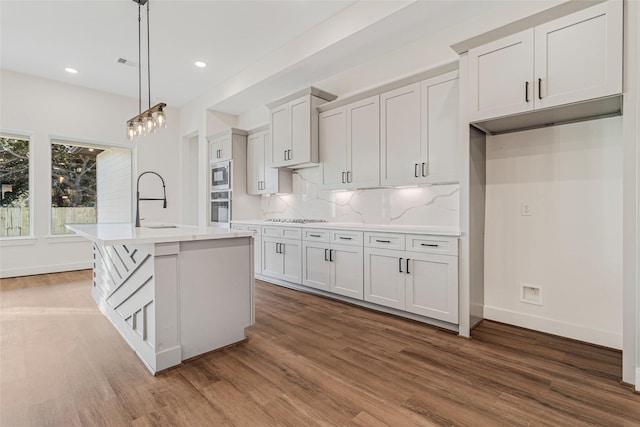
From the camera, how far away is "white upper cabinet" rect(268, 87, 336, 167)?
4.04 meters

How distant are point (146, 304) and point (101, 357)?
0.59 m

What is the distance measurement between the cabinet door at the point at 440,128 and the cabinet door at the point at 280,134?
1.89 m

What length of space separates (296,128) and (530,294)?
3.22 meters

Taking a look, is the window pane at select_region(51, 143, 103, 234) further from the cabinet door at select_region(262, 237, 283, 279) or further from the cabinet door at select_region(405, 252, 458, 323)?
the cabinet door at select_region(405, 252, 458, 323)

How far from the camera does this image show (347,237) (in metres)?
3.51

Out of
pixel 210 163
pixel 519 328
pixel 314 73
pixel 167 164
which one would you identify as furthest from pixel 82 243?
pixel 519 328

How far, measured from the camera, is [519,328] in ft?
9.25

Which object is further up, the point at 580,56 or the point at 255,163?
the point at 580,56

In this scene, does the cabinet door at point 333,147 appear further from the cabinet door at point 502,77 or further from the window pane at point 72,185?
the window pane at point 72,185

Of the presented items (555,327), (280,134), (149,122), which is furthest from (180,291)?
(555,327)

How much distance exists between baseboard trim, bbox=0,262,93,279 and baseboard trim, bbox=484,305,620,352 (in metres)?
6.24

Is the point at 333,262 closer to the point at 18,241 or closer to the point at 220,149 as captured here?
the point at 220,149

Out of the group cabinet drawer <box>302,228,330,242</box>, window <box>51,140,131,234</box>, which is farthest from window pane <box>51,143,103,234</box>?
cabinet drawer <box>302,228,330,242</box>

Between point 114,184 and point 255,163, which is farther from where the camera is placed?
point 114,184
